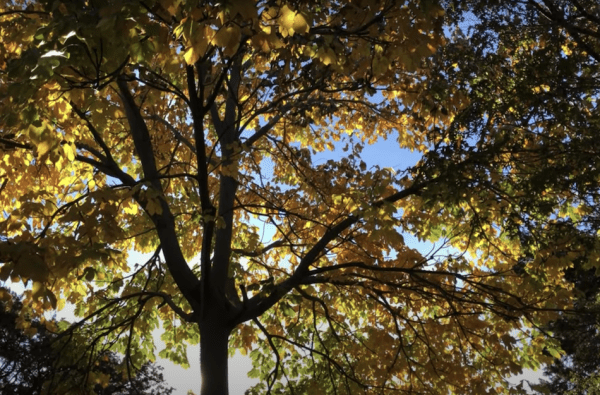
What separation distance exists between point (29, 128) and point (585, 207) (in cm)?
677

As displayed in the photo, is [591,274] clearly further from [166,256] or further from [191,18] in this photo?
[191,18]

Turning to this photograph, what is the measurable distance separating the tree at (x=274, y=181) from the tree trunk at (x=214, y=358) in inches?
0.8

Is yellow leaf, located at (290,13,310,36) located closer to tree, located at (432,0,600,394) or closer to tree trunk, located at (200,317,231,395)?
tree, located at (432,0,600,394)

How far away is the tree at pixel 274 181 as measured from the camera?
4.47 meters

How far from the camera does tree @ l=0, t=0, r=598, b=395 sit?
447 centimetres

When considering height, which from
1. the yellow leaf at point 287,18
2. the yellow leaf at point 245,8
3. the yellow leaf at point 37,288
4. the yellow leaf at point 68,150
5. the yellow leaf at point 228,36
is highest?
the yellow leaf at point 68,150

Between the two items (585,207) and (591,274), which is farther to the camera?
(591,274)

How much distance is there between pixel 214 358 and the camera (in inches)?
281

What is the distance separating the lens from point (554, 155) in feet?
20.9

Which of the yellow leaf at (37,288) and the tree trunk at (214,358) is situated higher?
the tree trunk at (214,358)

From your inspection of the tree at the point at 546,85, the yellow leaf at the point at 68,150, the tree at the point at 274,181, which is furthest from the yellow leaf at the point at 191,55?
the tree at the point at 546,85

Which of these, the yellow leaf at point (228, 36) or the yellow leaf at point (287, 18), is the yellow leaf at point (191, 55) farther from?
the yellow leaf at point (287, 18)

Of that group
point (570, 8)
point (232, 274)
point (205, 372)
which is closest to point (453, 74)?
point (570, 8)

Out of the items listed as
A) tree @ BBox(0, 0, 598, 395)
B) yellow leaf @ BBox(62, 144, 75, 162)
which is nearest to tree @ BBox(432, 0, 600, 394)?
tree @ BBox(0, 0, 598, 395)
